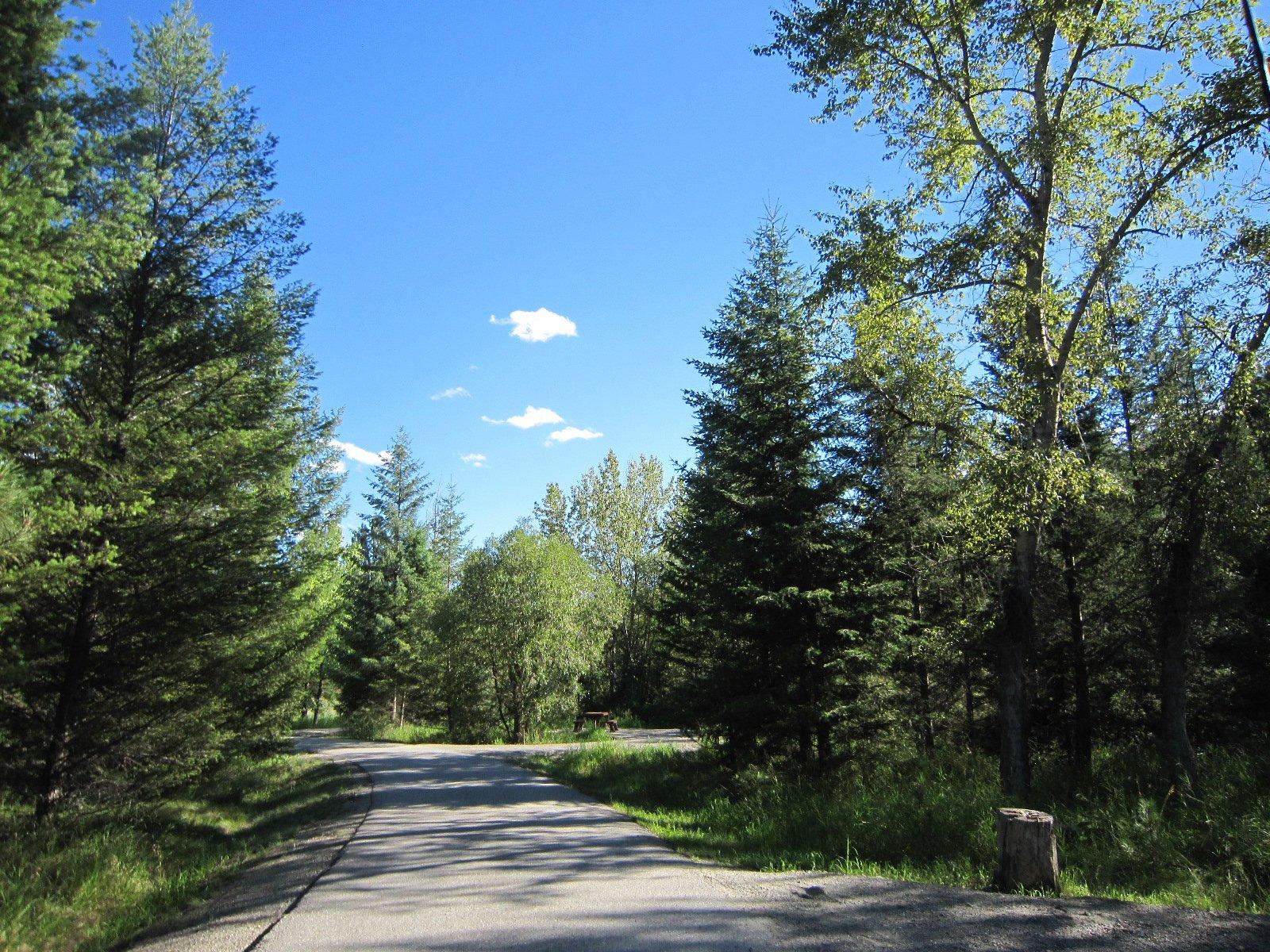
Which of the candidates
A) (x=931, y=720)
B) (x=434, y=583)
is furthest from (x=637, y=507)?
(x=931, y=720)

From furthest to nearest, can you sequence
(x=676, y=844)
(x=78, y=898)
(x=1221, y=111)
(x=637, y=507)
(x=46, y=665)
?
1. (x=637, y=507)
2. (x=46, y=665)
3. (x=1221, y=111)
4. (x=676, y=844)
5. (x=78, y=898)

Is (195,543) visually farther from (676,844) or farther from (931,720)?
(931,720)

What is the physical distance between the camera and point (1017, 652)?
36.4 feet

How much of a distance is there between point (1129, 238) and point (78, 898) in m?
15.3

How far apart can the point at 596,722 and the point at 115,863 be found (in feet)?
83.3

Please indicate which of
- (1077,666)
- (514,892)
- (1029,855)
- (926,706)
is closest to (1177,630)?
(1077,666)

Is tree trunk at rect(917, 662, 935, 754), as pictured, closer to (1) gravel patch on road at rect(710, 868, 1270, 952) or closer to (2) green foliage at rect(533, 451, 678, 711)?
(1) gravel patch on road at rect(710, 868, 1270, 952)

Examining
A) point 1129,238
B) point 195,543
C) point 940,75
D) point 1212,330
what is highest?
point 940,75

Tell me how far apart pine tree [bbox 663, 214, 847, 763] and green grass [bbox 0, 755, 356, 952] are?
733 cm

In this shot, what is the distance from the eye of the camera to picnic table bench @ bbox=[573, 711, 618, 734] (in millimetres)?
29130

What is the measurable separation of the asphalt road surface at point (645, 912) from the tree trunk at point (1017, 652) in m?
5.55

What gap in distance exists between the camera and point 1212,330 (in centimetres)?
1061

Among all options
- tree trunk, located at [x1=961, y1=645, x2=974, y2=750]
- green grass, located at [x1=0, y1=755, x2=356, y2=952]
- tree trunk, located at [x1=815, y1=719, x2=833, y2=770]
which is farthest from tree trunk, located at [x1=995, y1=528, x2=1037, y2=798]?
green grass, located at [x1=0, y1=755, x2=356, y2=952]

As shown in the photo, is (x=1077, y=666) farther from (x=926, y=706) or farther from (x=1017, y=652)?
(x=1017, y=652)
